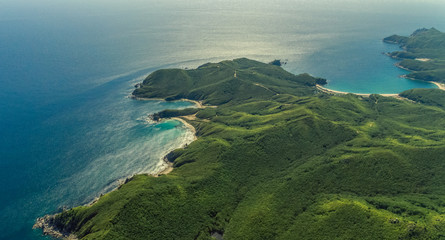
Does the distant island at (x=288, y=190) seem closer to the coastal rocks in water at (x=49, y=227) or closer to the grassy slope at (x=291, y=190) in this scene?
the grassy slope at (x=291, y=190)

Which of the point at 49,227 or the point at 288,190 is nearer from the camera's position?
the point at 49,227

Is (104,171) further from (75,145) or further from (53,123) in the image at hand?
(53,123)

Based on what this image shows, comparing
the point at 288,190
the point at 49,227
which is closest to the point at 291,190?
the point at 288,190

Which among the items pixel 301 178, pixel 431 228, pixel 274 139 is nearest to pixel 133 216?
pixel 301 178

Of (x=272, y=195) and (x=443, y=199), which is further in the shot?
(x=272, y=195)

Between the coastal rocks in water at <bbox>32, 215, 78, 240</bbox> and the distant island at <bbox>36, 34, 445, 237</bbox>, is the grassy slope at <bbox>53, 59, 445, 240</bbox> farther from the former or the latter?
the coastal rocks in water at <bbox>32, 215, 78, 240</bbox>

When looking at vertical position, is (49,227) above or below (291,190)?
below

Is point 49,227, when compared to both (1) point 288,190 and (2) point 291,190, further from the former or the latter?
(2) point 291,190

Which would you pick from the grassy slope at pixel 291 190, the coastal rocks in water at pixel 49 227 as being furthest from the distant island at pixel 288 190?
the coastal rocks in water at pixel 49 227
